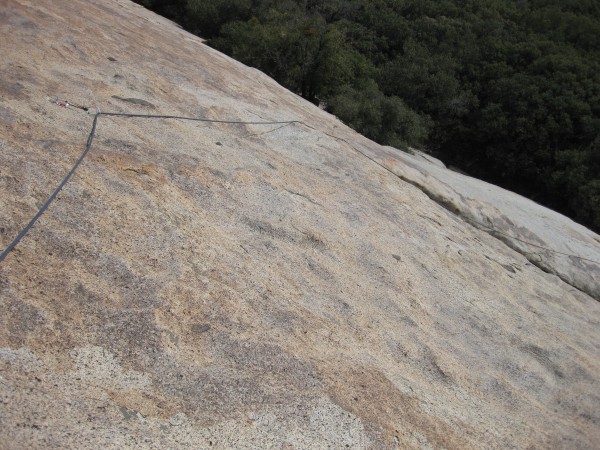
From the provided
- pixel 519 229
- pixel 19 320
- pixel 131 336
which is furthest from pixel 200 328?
pixel 519 229

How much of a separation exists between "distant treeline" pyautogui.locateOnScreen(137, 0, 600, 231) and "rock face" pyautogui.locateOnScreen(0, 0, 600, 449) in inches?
676

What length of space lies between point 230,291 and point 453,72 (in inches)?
1638

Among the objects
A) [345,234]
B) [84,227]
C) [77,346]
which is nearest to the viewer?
[77,346]

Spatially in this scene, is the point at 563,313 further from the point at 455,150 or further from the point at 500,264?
the point at 455,150

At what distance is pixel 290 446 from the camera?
16.5 ft

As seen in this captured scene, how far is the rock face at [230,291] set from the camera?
4883 mm

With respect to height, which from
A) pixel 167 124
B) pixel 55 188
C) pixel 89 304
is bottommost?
pixel 89 304

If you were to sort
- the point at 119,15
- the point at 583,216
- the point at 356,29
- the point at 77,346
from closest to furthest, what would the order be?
the point at 77,346, the point at 119,15, the point at 583,216, the point at 356,29

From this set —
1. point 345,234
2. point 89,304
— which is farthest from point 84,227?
point 345,234

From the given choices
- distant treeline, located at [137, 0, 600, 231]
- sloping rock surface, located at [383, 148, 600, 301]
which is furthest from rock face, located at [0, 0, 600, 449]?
distant treeline, located at [137, 0, 600, 231]

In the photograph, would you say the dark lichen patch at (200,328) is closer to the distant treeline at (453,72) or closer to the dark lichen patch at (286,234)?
the dark lichen patch at (286,234)

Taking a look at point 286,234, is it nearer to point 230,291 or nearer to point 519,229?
point 230,291

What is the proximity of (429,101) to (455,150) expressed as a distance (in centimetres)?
423

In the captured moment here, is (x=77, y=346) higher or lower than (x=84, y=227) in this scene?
lower
